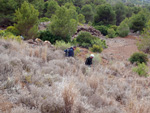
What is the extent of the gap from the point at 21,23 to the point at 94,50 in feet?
25.4

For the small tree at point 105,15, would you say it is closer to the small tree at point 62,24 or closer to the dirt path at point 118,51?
the dirt path at point 118,51

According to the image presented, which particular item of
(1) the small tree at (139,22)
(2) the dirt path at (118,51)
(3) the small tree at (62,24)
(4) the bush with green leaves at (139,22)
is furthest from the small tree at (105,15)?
(3) the small tree at (62,24)

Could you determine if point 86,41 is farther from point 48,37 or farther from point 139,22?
point 139,22

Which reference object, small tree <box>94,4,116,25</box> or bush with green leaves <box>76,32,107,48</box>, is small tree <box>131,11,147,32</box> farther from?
bush with green leaves <box>76,32,107,48</box>

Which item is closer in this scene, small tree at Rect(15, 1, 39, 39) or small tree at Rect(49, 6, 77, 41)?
small tree at Rect(15, 1, 39, 39)

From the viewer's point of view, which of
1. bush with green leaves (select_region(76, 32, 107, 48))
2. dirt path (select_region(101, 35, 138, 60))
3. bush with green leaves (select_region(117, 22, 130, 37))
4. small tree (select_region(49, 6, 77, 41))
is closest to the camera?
dirt path (select_region(101, 35, 138, 60))

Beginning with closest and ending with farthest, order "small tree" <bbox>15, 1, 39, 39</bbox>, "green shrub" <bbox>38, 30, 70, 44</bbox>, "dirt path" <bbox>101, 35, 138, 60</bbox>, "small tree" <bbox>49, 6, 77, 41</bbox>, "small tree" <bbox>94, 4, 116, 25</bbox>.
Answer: "small tree" <bbox>15, 1, 39, 39</bbox>
"dirt path" <bbox>101, 35, 138, 60</bbox>
"small tree" <bbox>49, 6, 77, 41</bbox>
"green shrub" <bbox>38, 30, 70, 44</bbox>
"small tree" <bbox>94, 4, 116, 25</bbox>

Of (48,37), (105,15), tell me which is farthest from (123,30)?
(48,37)

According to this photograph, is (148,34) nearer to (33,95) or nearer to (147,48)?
(147,48)

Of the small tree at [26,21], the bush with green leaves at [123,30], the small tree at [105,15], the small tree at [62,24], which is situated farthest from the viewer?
the small tree at [105,15]

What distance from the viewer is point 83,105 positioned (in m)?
2.60

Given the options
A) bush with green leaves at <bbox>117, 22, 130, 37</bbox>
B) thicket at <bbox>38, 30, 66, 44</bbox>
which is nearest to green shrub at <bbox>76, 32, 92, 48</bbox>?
thicket at <bbox>38, 30, 66, 44</bbox>

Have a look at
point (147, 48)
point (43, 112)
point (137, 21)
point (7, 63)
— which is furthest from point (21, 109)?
point (137, 21)

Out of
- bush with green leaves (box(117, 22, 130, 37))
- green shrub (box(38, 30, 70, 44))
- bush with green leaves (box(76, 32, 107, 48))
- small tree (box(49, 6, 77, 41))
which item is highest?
small tree (box(49, 6, 77, 41))
